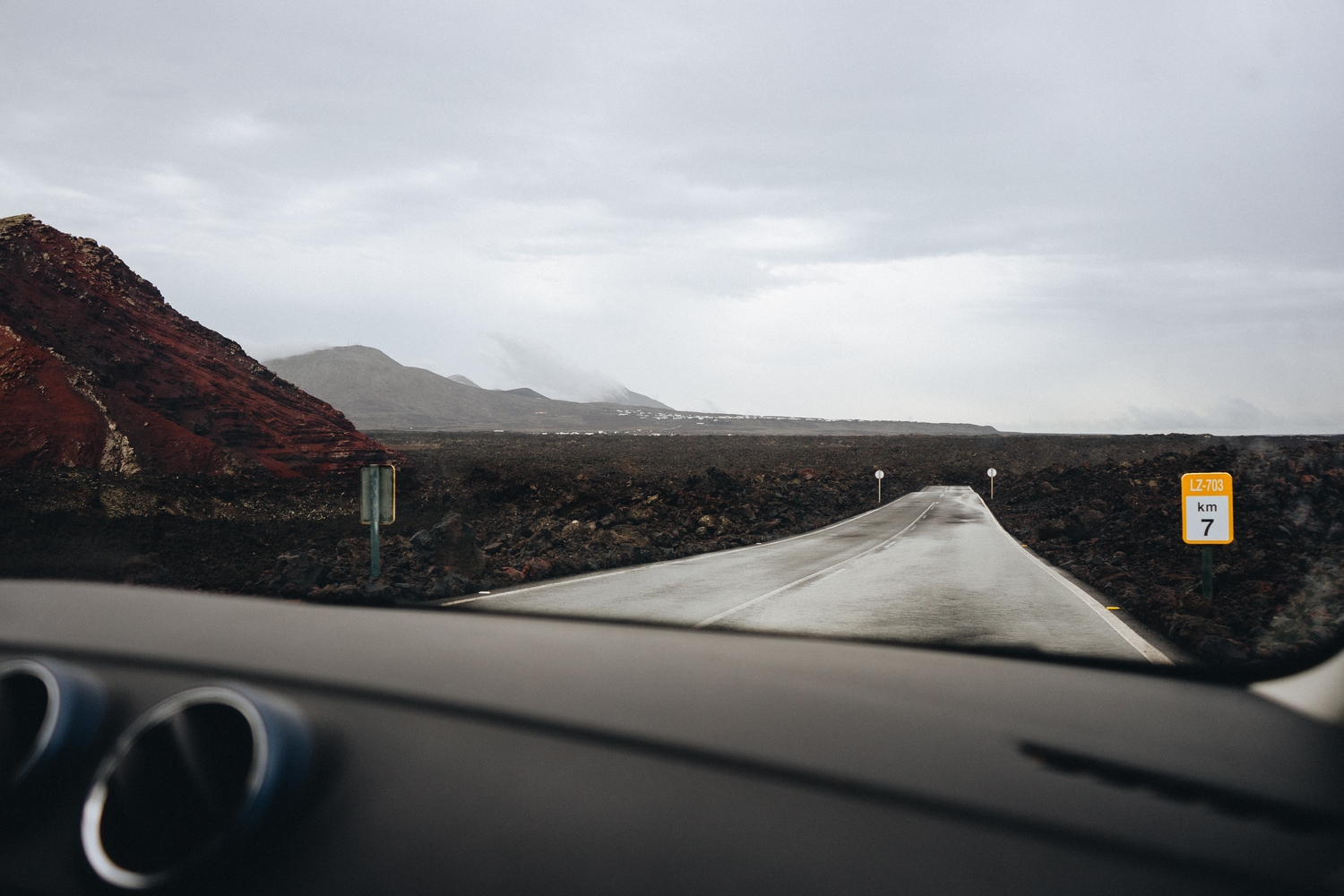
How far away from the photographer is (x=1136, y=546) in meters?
8.52

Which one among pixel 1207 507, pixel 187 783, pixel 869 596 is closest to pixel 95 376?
pixel 187 783

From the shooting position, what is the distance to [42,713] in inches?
88.7

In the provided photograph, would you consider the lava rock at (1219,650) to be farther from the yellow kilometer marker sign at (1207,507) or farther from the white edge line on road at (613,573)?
the white edge line on road at (613,573)

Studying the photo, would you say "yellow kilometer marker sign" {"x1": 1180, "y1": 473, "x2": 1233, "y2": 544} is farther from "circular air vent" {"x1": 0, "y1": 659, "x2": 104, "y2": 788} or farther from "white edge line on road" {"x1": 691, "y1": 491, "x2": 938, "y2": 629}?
"circular air vent" {"x1": 0, "y1": 659, "x2": 104, "y2": 788}

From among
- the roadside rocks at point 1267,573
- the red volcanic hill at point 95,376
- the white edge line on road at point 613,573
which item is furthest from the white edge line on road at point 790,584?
the red volcanic hill at point 95,376

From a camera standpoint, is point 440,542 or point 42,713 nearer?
point 42,713

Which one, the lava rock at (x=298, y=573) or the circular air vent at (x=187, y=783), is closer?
the circular air vent at (x=187, y=783)

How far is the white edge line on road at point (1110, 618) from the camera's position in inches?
102

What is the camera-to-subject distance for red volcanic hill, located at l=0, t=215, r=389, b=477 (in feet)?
12.5

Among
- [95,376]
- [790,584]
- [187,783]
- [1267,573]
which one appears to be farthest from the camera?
[790,584]

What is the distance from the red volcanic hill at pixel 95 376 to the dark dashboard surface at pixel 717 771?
164cm

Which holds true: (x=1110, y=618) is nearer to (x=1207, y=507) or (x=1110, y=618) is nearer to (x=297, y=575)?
(x=1207, y=507)

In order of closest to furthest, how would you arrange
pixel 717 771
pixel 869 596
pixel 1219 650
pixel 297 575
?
pixel 717 771
pixel 1219 650
pixel 297 575
pixel 869 596

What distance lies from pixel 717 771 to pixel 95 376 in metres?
3.98
